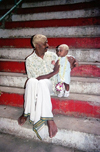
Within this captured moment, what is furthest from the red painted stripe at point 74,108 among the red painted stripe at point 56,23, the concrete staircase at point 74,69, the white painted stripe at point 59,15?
the white painted stripe at point 59,15

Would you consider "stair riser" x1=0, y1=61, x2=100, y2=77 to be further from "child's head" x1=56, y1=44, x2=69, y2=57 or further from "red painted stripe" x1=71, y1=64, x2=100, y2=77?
"child's head" x1=56, y1=44, x2=69, y2=57

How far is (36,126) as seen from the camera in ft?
5.86

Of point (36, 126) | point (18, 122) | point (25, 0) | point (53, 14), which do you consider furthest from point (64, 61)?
point (25, 0)

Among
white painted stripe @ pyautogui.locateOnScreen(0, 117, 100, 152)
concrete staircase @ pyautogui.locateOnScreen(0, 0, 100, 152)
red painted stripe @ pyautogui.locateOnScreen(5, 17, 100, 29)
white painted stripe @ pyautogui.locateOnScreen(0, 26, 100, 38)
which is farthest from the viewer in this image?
red painted stripe @ pyautogui.locateOnScreen(5, 17, 100, 29)

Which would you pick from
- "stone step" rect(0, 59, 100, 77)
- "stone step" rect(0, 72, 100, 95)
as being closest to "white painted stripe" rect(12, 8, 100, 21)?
"stone step" rect(0, 59, 100, 77)

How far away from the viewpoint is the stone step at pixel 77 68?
237 centimetres

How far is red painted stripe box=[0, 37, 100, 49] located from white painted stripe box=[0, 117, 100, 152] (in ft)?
5.92

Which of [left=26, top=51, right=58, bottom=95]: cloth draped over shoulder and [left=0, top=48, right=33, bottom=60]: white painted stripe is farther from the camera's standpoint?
[left=0, top=48, right=33, bottom=60]: white painted stripe

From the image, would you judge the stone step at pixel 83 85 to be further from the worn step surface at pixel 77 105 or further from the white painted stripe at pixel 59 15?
the white painted stripe at pixel 59 15

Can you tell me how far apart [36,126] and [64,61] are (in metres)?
1.06

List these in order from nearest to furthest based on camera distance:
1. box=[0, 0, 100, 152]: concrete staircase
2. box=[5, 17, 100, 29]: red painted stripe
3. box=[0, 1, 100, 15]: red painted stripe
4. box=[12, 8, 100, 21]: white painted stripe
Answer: box=[0, 0, 100, 152]: concrete staircase < box=[5, 17, 100, 29]: red painted stripe < box=[12, 8, 100, 21]: white painted stripe < box=[0, 1, 100, 15]: red painted stripe

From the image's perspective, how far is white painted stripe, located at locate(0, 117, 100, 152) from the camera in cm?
172

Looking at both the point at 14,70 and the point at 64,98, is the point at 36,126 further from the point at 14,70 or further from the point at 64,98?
the point at 14,70

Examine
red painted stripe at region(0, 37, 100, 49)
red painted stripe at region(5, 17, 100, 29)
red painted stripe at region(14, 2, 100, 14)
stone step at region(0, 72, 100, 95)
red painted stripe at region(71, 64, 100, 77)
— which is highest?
red painted stripe at region(14, 2, 100, 14)
